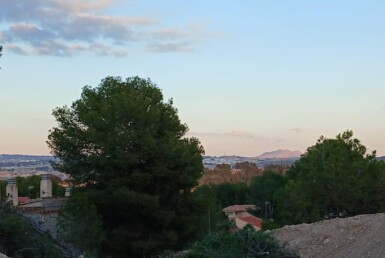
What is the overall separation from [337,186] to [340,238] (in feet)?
35.7

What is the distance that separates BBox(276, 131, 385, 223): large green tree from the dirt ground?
9552 mm

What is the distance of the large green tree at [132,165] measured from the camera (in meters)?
20.8

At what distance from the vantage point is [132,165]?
2136 centimetres

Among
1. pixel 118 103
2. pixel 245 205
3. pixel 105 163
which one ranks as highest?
pixel 118 103

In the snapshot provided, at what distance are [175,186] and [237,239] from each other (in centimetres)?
1113

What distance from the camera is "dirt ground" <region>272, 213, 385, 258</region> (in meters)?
12.5

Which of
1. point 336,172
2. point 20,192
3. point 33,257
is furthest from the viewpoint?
point 20,192

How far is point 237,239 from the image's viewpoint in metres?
11.1

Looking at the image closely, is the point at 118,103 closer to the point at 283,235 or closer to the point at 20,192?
the point at 283,235

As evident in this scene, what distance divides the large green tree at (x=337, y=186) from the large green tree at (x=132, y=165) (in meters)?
4.62

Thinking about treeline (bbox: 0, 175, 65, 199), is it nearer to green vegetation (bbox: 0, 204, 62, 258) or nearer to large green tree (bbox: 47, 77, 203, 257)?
large green tree (bbox: 47, 77, 203, 257)

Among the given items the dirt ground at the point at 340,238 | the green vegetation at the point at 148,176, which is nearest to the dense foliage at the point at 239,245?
the dirt ground at the point at 340,238

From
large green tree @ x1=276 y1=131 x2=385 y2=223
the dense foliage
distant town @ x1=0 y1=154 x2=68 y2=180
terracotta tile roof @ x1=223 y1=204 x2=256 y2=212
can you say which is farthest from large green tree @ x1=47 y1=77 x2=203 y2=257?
terracotta tile roof @ x1=223 y1=204 x2=256 y2=212

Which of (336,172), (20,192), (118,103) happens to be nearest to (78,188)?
(118,103)
